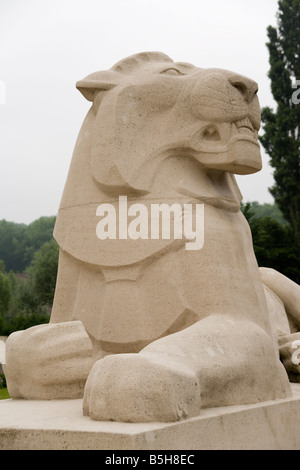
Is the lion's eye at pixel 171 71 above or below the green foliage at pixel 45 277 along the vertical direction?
below

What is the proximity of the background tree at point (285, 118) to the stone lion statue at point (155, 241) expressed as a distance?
1500 centimetres

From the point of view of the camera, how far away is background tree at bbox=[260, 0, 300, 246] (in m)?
18.6

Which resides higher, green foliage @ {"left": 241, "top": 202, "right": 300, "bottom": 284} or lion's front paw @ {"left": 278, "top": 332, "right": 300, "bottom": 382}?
green foliage @ {"left": 241, "top": 202, "right": 300, "bottom": 284}

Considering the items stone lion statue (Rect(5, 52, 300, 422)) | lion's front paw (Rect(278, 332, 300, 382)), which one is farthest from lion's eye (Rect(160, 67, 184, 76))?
lion's front paw (Rect(278, 332, 300, 382))

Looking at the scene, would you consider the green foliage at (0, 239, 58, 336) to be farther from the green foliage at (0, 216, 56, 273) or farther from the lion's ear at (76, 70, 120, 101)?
the lion's ear at (76, 70, 120, 101)

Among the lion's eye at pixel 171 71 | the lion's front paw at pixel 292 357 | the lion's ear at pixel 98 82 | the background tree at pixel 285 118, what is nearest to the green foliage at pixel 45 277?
the background tree at pixel 285 118

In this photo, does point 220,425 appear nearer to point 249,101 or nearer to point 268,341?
point 268,341

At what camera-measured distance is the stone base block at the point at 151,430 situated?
2.23 m

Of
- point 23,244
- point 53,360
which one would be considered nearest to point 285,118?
point 53,360

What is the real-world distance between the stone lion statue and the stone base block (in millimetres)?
127

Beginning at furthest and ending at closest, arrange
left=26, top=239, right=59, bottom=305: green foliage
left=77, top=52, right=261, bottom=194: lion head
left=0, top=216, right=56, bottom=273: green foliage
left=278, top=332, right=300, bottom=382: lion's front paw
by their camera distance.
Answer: left=0, top=216, right=56, bottom=273: green foliage → left=26, top=239, right=59, bottom=305: green foliage → left=278, top=332, right=300, bottom=382: lion's front paw → left=77, top=52, right=261, bottom=194: lion head

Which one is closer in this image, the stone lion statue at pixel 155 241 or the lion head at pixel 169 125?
the stone lion statue at pixel 155 241

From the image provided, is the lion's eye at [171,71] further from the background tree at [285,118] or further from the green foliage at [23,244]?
the green foliage at [23,244]
